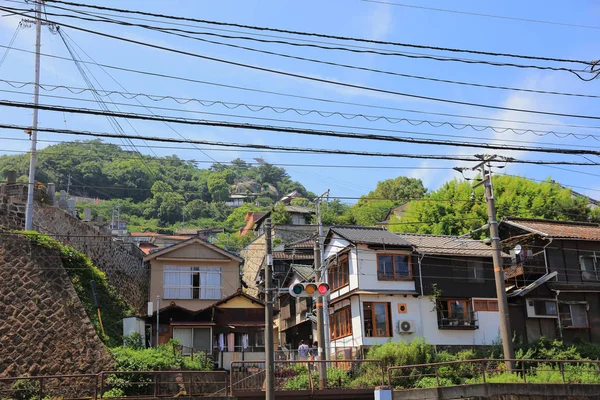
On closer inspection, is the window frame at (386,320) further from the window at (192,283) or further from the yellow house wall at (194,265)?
the window at (192,283)

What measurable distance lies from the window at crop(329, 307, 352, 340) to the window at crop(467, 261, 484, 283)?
24.8 feet

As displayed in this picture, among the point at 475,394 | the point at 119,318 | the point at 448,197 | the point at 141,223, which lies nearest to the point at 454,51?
the point at 475,394

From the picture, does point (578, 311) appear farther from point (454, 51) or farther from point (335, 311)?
point (454, 51)

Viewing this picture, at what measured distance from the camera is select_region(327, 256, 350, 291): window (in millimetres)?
36625

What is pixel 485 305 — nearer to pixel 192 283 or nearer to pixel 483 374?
pixel 483 374

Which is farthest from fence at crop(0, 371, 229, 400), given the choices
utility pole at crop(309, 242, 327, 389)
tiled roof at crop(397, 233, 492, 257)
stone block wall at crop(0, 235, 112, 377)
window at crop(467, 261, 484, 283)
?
window at crop(467, 261, 484, 283)

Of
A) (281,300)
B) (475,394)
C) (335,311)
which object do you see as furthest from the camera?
(281,300)

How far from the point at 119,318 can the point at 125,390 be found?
757 cm

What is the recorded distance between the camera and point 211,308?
33719 mm

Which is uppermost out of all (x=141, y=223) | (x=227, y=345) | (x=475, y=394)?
(x=141, y=223)

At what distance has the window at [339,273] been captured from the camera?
36.6 meters

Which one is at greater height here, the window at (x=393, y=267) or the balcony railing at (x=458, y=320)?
the window at (x=393, y=267)

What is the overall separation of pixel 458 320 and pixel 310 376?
14090 mm

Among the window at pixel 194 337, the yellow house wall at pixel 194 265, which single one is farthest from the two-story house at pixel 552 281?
the window at pixel 194 337
